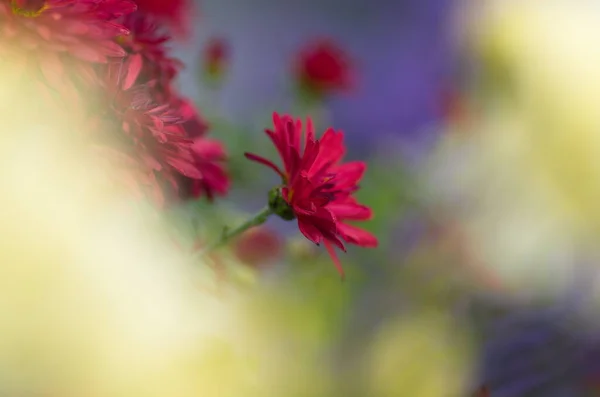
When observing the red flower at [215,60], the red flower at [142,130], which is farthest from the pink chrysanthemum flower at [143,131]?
the red flower at [215,60]

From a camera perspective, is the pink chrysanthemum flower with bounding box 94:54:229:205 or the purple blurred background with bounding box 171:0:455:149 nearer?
the pink chrysanthemum flower with bounding box 94:54:229:205

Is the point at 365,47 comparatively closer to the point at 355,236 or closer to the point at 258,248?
the point at 258,248

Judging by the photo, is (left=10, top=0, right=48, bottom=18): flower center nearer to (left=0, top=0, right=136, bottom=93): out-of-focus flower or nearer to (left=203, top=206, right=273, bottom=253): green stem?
(left=0, top=0, right=136, bottom=93): out-of-focus flower

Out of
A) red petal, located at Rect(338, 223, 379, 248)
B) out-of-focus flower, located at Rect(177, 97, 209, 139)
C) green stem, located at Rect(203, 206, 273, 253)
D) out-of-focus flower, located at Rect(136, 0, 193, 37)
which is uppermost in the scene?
out-of-focus flower, located at Rect(136, 0, 193, 37)

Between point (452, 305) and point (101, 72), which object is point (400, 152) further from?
point (101, 72)

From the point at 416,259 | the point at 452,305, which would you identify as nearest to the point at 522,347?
the point at 452,305

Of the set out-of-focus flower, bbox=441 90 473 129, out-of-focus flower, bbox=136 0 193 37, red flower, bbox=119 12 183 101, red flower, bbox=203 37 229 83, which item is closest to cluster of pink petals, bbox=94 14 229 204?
red flower, bbox=119 12 183 101
